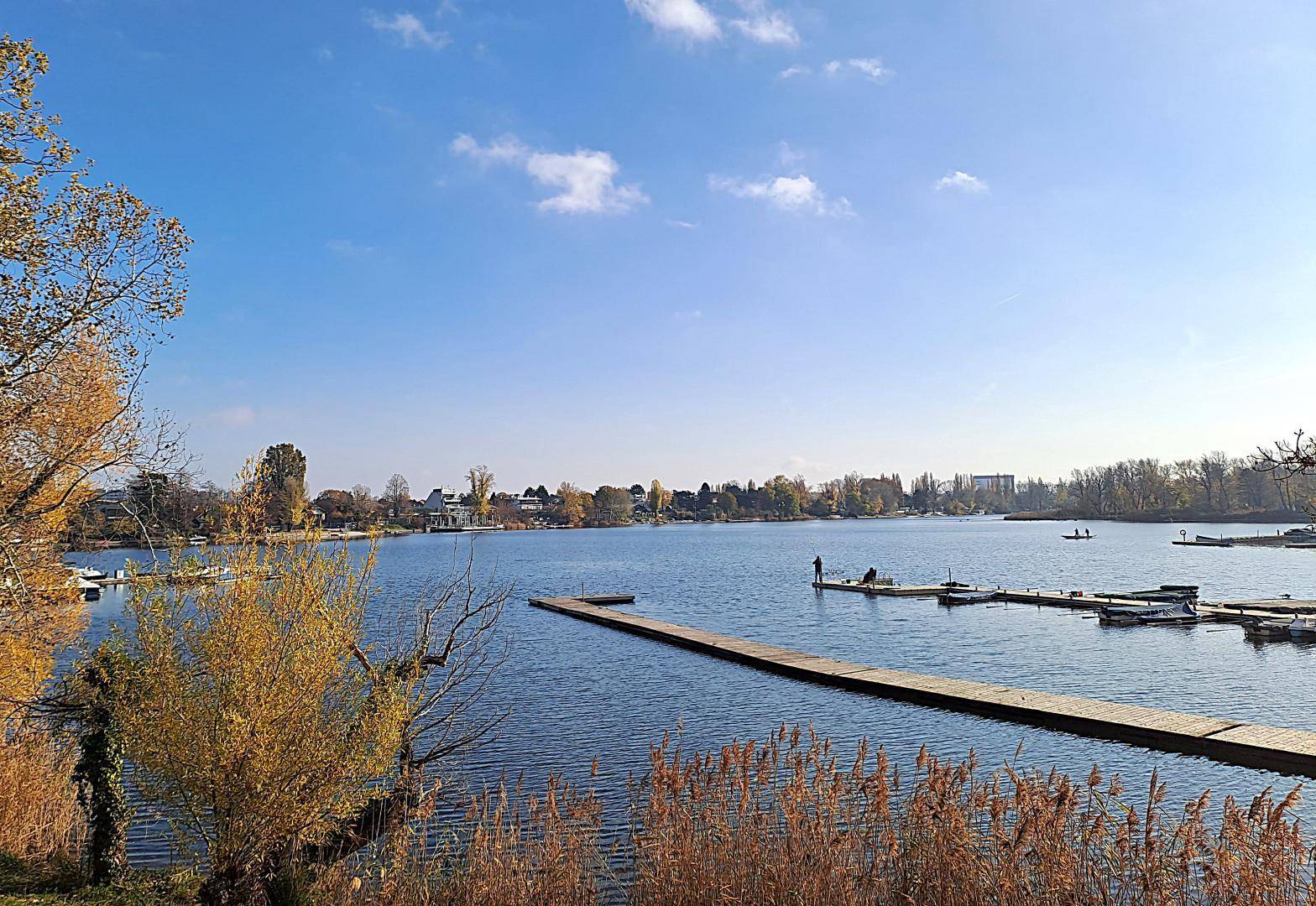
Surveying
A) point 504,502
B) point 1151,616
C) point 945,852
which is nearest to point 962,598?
point 1151,616

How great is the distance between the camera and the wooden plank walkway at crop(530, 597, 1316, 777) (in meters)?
12.8

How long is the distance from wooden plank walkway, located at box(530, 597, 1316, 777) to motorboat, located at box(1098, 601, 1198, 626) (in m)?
12.4

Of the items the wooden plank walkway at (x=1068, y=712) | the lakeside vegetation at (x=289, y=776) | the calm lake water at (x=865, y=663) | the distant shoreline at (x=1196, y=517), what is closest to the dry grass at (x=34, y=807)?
the lakeside vegetation at (x=289, y=776)

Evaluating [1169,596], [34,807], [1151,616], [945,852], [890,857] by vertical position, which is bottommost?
[1151,616]

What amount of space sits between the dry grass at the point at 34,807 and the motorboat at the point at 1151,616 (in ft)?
95.4

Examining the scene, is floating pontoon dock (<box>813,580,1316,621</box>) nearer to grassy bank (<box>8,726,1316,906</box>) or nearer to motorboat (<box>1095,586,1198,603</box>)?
motorboat (<box>1095,586,1198,603</box>)

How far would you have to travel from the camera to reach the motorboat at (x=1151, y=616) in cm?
2873

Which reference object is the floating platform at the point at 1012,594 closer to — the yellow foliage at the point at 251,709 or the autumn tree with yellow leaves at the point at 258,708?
the autumn tree with yellow leaves at the point at 258,708

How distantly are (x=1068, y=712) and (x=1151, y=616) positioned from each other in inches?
642

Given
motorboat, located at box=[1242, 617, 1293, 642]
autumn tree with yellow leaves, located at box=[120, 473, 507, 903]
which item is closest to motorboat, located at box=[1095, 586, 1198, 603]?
motorboat, located at box=[1242, 617, 1293, 642]

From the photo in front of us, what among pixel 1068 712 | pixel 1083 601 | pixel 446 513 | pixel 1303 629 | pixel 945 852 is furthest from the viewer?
pixel 446 513

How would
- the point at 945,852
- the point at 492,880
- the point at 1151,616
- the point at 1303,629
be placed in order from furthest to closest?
the point at 1151,616
the point at 1303,629
the point at 492,880
the point at 945,852

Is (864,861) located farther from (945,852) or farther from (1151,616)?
(1151,616)

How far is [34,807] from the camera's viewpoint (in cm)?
900
